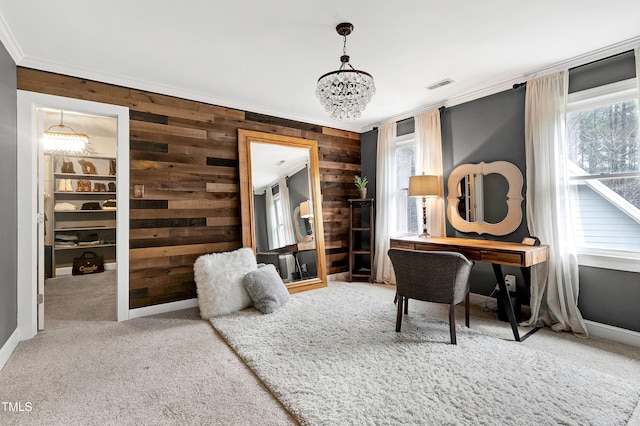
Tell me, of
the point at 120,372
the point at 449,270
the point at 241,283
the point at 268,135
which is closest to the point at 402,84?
the point at 268,135

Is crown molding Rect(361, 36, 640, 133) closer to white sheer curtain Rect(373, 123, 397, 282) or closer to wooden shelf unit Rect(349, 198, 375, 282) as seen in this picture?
white sheer curtain Rect(373, 123, 397, 282)

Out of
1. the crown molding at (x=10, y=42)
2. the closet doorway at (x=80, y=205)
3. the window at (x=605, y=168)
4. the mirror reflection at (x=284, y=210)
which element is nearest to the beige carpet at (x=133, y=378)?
the mirror reflection at (x=284, y=210)

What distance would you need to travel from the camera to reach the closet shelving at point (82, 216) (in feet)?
18.1

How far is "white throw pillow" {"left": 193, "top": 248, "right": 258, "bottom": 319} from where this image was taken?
3.19 metres

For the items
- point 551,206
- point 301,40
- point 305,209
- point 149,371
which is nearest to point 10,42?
point 301,40

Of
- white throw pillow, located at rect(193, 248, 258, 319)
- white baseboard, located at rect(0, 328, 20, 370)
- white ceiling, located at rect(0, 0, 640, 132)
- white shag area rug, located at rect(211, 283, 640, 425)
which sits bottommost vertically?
white shag area rug, located at rect(211, 283, 640, 425)

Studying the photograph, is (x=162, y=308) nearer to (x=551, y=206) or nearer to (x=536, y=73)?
(x=551, y=206)

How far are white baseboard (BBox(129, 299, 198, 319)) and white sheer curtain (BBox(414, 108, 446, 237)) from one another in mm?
3038

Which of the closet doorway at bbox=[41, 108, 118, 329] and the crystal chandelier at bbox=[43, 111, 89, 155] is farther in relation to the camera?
the closet doorway at bbox=[41, 108, 118, 329]

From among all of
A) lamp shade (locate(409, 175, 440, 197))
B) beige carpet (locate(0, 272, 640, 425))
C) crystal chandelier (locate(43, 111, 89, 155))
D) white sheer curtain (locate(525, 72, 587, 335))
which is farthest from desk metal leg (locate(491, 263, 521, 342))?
crystal chandelier (locate(43, 111, 89, 155))

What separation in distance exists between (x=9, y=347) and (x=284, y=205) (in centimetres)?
285

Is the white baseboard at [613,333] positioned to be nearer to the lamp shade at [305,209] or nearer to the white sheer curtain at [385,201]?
the white sheer curtain at [385,201]

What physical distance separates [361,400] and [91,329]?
263cm

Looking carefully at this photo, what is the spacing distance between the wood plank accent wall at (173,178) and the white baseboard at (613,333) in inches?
143
